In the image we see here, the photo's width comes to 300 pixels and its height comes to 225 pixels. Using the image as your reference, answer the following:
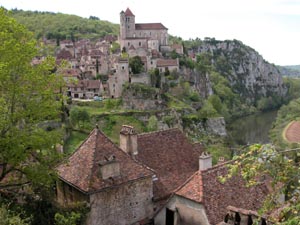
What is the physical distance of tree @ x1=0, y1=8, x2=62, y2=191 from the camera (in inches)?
653

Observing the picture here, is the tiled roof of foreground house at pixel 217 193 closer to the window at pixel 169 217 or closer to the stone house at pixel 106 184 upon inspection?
the window at pixel 169 217

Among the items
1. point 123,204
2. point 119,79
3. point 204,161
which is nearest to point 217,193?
point 204,161

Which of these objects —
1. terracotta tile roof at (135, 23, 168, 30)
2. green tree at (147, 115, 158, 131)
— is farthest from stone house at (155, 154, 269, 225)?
terracotta tile roof at (135, 23, 168, 30)

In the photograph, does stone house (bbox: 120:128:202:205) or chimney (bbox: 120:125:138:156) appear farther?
stone house (bbox: 120:128:202:205)

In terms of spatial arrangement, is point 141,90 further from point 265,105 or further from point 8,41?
point 265,105

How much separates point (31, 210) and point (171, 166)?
31.7ft

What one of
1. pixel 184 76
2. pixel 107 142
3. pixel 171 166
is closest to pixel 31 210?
pixel 107 142

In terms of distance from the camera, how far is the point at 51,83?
60.2 ft

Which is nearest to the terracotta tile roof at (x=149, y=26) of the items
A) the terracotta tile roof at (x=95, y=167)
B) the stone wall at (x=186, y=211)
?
the terracotta tile roof at (x=95, y=167)

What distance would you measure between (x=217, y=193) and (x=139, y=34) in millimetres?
103935

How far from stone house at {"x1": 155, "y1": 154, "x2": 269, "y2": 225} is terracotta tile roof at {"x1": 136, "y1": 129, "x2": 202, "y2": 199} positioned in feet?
6.89

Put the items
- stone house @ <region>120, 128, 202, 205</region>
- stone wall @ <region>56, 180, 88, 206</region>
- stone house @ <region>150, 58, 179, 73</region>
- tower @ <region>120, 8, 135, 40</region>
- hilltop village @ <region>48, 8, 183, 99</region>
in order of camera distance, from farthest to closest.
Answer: tower @ <region>120, 8, 135, 40</region> → stone house @ <region>150, 58, 179, 73</region> → hilltop village @ <region>48, 8, 183, 99</region> → stone house @ <region>120, 128, 202, 205</region> → stone wall @ <region>56, 180, 88, 206</region>

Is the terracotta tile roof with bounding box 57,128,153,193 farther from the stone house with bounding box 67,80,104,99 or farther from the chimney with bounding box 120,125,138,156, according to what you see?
the stone house with bounding box 67,80,104,99

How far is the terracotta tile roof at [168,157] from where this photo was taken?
23.8 m
